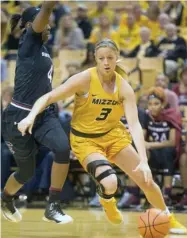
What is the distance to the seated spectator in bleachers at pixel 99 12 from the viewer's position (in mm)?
14814

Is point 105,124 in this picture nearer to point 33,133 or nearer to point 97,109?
point 97,109

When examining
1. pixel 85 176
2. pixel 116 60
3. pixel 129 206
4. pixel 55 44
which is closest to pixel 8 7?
pixel 55 44

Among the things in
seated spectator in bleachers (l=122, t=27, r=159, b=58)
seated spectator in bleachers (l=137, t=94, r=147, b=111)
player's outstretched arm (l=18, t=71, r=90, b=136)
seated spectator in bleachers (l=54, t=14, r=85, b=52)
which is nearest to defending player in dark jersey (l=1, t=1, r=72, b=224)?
player's outstretched arm (l=18, t=71, r=90, b=136)

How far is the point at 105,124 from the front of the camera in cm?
568

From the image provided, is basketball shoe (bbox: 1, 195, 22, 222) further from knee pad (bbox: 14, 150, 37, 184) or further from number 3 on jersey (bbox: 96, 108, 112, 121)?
number 3 on jersey (bbox: 96, 108, 112, 121)

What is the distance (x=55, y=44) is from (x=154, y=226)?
9131 mm

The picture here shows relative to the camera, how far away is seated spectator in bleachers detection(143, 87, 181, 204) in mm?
9039

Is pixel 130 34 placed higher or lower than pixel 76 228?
higher

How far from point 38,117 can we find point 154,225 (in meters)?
1.54

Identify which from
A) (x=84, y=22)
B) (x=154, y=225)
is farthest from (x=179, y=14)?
(x=154, y=225)

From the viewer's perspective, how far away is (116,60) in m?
5.53

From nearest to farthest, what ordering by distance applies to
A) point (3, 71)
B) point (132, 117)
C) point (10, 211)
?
point (132, 117)
point (10, 211)
point (3, 71)

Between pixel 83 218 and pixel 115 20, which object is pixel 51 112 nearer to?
pixel 83 218

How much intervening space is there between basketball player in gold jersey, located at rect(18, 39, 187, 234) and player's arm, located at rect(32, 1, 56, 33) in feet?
1.80
